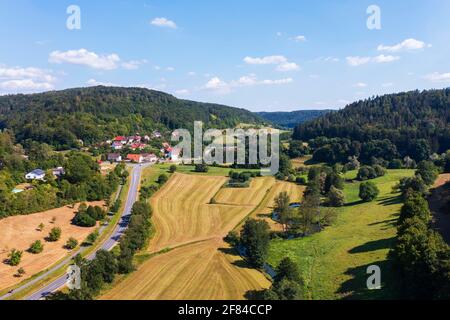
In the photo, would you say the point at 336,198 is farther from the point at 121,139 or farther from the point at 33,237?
the point at 121,139

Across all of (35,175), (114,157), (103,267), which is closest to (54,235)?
(103,267)

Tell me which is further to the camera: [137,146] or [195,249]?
[137,146]

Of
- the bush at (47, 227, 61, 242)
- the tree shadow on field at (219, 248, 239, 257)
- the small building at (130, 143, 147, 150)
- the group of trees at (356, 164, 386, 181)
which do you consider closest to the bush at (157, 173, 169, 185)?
the bush at (47, 227, 61, 242)

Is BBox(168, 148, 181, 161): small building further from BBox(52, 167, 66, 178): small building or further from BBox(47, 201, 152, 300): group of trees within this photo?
BBox(47, 201, 152, 300): group of trees

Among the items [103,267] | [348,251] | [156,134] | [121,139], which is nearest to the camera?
[103,267]

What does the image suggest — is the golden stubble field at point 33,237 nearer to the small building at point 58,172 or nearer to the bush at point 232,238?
the small building at point 58,172

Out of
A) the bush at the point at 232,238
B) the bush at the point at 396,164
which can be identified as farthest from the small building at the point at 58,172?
the bush at the point at 396,164
